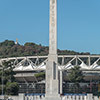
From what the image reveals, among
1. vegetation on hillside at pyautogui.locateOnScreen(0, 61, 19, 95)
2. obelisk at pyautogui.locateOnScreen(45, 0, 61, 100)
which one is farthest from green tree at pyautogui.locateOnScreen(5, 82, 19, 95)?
obelisk at pyautogui.locateOnScreen(45, 0, 61, 100)

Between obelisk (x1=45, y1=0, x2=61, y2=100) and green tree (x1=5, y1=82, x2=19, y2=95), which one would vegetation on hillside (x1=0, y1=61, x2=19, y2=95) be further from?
obelisk (x1=45, y1=0, x2=61, y2=100)

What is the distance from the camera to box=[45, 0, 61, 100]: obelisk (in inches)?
1459

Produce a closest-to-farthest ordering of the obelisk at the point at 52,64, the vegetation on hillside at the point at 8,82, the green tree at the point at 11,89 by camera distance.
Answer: the obelisk at the point at 52,64
the green tree at the point at 11,89
the vegetation on hillside at the point at 8,82

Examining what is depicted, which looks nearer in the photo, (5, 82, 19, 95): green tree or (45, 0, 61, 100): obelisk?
(45, 0, 61, 100): obelisk

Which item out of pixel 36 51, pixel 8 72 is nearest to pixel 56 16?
pixel 8 72

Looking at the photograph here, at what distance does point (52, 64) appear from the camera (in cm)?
3744

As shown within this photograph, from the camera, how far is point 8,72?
68312mm

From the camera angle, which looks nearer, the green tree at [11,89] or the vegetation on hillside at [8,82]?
the green tree at [11,89]

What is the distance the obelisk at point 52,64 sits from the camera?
37062mm

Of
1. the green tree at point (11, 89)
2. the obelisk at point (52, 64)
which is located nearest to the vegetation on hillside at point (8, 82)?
the green tree at point (11, 89)

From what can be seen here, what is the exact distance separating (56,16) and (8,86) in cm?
2742

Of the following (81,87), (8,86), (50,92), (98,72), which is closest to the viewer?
(50,92)

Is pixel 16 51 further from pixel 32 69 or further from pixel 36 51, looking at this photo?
pixel 32 69

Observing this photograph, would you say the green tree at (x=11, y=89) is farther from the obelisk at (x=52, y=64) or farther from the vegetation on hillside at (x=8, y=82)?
the obelisk at (x=52, y=64)
